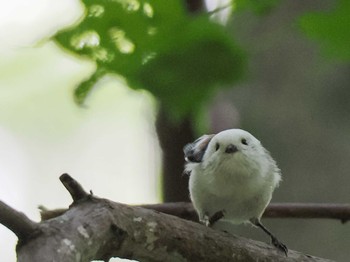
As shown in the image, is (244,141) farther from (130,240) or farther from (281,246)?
(130,240)

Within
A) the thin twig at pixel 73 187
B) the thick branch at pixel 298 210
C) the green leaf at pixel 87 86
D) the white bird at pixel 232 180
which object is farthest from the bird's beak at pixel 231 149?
the thin twig at pixel 73 187

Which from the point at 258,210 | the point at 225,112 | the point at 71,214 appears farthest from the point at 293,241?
the point at 71,214

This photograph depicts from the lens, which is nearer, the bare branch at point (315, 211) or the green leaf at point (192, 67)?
the green leaf at point (192, 67)

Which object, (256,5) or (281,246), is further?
(281,246)

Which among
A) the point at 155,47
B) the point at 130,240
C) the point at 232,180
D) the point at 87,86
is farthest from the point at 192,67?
the point at 232,180

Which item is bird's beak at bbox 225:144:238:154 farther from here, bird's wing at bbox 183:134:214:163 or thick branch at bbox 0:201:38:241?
thick branch at bbox 0:201:38:241

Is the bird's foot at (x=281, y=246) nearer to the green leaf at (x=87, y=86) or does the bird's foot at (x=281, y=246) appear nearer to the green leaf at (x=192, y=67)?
the green leaf at (x=192, y=67)

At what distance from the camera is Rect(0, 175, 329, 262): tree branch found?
95cm

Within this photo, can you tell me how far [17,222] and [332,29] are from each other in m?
0.58

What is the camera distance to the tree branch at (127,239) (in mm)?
947

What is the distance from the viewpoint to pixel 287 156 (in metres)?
2.28

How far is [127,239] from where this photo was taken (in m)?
1.18

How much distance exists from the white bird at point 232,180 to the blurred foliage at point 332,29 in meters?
0.45

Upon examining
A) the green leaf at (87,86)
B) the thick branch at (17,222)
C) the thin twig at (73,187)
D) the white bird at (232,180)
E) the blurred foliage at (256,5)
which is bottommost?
the white bird at (232,180)
